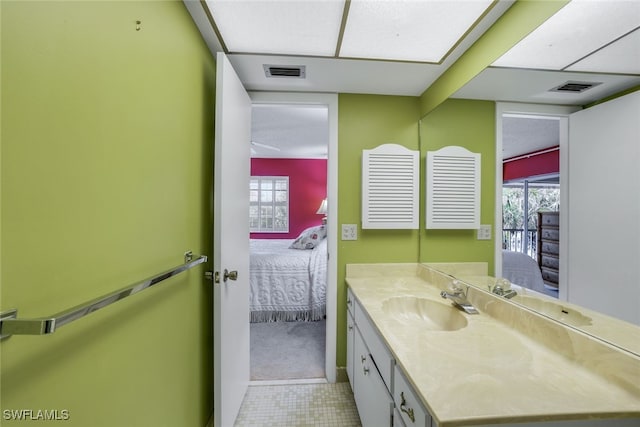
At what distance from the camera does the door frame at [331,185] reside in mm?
1831

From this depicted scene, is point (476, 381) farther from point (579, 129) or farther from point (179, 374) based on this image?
point (179, 374)

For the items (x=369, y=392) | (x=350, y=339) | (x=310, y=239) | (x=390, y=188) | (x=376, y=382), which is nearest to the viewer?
(x=376, y=382)

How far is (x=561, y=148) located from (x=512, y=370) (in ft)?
2.54

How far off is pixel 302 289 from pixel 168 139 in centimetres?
225

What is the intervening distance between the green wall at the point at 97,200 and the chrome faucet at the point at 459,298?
135 centimetres

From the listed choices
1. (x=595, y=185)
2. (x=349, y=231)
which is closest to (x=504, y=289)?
(x=595, y=185)

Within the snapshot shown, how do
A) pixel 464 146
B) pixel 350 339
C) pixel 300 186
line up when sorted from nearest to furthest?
1. pixel 464 146
2. pixel 350 339
3. pixel 300 186

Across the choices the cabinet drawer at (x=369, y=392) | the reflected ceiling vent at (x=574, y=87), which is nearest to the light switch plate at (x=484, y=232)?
the reflected ceiling vent at (x=574, y=87)

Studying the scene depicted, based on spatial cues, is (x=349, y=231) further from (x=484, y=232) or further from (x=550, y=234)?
(x=550, y=234)

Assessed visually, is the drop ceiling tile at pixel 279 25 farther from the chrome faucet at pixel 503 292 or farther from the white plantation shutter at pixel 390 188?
the chrome faucet at pixel 503 292

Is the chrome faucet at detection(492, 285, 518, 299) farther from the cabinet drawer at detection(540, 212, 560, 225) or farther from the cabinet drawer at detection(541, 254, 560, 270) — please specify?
the cabinet drawer at detection(540, 212, 560, 225)

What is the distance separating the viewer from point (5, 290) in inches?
18.5

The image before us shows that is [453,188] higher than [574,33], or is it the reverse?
[574,33]

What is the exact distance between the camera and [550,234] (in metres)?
0.92
